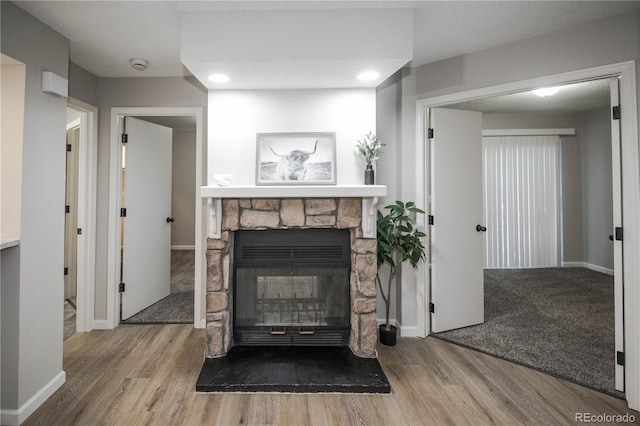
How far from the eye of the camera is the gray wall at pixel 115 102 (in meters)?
3.07

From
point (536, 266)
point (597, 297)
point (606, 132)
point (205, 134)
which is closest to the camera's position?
point (205, 134)

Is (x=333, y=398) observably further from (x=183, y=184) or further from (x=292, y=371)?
(x=183, y=184)

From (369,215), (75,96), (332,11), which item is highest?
(332,11)

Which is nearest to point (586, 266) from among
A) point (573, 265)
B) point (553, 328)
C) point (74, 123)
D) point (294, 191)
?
point (573, 265)

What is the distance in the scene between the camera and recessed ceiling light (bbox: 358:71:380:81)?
2.25 m

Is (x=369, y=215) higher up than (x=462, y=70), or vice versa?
(x=462, y=70)

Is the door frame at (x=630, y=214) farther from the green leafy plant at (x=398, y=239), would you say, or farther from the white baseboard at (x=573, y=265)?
the white baseboard at (x=573, y=265)

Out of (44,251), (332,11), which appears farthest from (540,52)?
(44,251)

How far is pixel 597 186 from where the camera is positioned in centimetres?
516

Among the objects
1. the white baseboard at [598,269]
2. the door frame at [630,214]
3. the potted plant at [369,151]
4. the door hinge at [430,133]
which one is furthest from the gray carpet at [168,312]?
the white baseboard at [598,269]

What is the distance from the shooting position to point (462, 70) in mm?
2641

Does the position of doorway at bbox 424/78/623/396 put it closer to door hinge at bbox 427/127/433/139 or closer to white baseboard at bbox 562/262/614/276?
white baseboard at bbox 562/262/614/276

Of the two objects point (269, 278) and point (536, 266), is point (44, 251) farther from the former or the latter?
point (536, 266)

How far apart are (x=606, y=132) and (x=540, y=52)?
397cm
